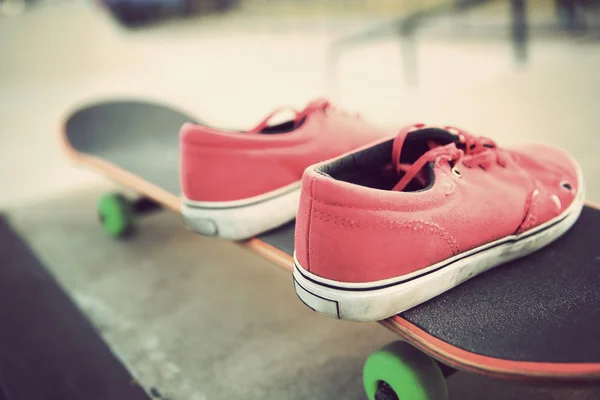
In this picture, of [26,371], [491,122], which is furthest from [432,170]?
[491,122]

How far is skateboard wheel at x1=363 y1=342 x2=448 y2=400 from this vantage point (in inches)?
31.5

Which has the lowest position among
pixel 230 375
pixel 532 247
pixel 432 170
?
pixel 230 375

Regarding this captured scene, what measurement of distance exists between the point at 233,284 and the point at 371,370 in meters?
0.63

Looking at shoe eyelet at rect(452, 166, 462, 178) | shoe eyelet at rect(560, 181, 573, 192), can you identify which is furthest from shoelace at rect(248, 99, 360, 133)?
shoe eyelet at rect(560, 181, 573, 192)

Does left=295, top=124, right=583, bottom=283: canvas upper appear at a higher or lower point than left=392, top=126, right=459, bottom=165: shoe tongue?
lower

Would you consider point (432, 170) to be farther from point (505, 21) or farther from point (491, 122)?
point (505, 21)

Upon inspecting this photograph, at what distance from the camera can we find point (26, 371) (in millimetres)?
1130

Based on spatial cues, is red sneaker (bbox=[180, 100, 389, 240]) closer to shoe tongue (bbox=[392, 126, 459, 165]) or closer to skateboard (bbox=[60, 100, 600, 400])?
skateboard (bbox=[60, 100, 600, 400])

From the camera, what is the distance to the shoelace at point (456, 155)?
2.91 feet

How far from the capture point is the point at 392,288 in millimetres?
777

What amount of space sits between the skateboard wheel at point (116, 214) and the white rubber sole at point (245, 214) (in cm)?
65

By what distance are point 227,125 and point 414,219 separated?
2446 millimetres

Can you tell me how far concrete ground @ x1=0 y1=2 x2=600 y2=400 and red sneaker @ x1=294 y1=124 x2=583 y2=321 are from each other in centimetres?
27

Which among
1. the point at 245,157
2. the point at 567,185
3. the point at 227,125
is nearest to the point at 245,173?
the point at 245,157
